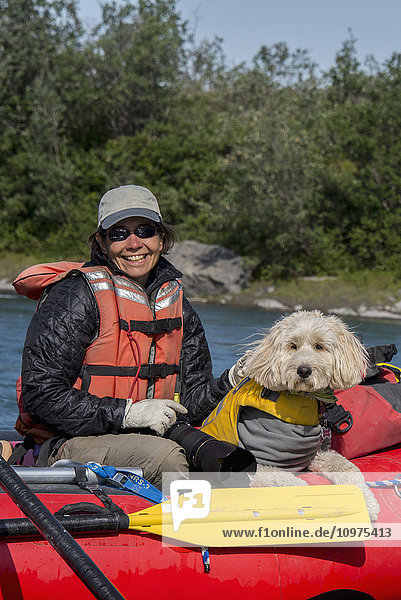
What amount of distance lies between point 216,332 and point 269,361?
9.52m

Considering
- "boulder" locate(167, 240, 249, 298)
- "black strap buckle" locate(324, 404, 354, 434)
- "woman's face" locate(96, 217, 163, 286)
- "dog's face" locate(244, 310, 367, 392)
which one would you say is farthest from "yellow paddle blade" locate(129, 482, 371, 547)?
Result: "boulder" locate(167, 240, 249, 298)

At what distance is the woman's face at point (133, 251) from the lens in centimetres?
336

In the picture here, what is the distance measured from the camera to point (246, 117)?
23094 mm

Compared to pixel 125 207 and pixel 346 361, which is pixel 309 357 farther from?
pixel 125 207

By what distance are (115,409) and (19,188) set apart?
24560 mm

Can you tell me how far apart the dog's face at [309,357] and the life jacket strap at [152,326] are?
589mm

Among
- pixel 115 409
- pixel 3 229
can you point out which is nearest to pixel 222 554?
pixel 115 409

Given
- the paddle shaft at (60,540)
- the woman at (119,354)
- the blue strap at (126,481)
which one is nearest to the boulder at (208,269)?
the woman at (119,354)

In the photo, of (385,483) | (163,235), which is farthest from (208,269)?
(385,483)

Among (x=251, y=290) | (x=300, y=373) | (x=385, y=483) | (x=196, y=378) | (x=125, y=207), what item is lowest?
(x=251, y=290)

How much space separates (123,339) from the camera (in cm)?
322

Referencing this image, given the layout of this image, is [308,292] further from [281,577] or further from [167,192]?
[281,577]

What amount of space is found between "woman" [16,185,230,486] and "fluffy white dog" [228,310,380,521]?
14.6 inches

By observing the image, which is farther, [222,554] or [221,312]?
[221,312]
